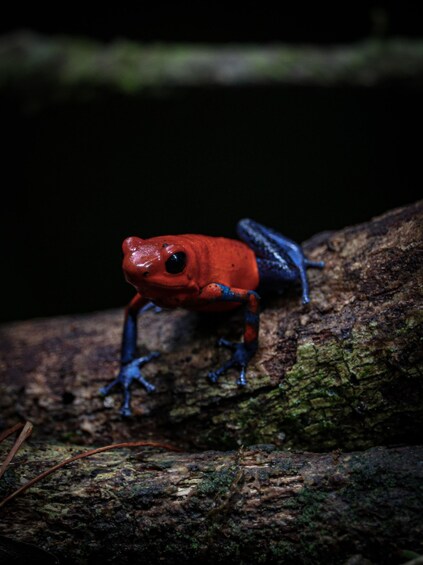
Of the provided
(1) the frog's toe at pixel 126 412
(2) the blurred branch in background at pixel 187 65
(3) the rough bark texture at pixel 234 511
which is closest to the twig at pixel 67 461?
(3) the rough bark texture at pixel 234 511

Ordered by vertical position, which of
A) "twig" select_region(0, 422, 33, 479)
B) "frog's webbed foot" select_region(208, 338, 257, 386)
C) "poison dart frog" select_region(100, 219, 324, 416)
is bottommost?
"twig" select_region(0, 422, 33, 479)

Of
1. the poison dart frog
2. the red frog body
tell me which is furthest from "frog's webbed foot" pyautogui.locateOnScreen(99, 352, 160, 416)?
the red frog body

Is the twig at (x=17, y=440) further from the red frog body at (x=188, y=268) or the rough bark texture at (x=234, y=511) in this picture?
the red frog body at (x=188, y=268)

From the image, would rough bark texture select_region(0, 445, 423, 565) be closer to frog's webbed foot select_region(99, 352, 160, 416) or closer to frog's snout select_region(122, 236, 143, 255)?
frog's webbed foot select_region(99, 352, 160, 416)

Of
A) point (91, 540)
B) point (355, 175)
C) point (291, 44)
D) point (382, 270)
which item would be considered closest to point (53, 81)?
point (291, 44)

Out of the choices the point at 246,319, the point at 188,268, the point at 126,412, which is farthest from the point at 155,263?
the point at 126,412

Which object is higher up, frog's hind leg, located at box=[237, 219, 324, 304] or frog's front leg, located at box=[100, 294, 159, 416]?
frog's hind leg, located at box=[237, 219, 324, 304]
